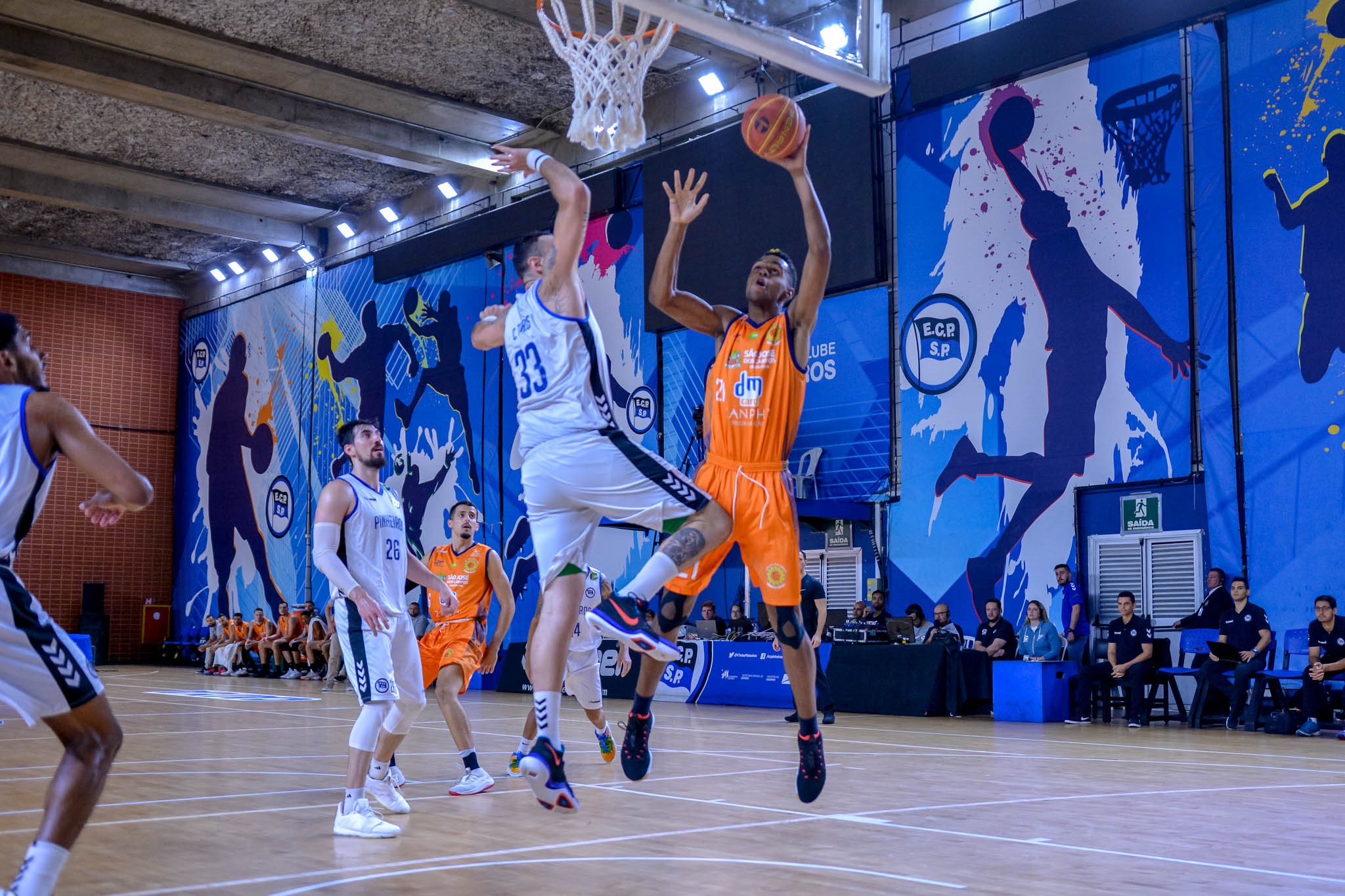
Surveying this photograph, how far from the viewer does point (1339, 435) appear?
41.6 feet

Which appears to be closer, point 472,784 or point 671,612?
point 671,612

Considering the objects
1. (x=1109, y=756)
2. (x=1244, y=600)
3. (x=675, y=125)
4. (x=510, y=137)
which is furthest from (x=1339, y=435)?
(x=510, y=137)

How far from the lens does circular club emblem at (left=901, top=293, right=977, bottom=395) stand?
51.8 ft

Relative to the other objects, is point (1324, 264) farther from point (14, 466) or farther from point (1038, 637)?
point (14, 466)

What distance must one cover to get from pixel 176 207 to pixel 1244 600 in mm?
21105

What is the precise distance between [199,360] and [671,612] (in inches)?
1072

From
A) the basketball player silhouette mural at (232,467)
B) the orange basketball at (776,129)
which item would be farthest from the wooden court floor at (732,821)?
the basketball player silhouette mural at (232,467)

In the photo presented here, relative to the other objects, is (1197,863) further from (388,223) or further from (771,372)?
(388,223)

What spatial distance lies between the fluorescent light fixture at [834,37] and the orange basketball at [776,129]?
14.6ft

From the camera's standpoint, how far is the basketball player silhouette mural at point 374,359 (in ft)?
78.8

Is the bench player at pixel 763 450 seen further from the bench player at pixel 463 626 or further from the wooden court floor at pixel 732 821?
the bench player at pixel 463 626

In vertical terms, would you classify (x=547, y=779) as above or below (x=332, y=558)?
below

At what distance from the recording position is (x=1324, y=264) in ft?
42.4

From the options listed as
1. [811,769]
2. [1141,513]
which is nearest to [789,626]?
[811,769]
